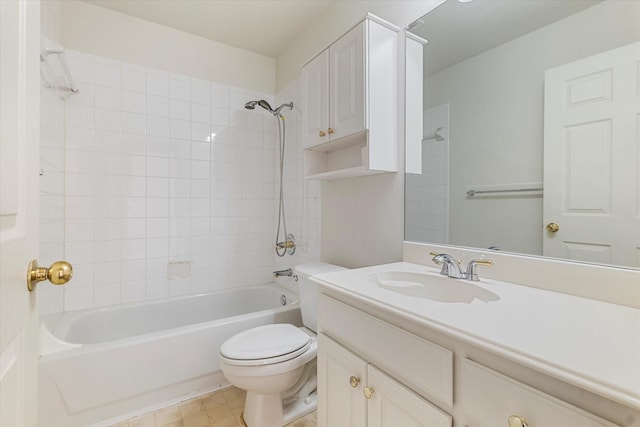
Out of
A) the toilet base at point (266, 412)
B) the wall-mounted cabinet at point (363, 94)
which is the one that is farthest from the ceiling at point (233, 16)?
the toilet base at point (266, 412)

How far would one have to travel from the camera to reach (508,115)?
3.63 ft

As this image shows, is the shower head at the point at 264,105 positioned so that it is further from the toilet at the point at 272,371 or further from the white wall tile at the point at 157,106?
the toilet at the point at 272,371

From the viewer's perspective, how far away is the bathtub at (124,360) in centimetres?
139

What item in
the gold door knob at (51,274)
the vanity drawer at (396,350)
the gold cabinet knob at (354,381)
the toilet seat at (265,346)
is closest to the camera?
the gold door knob at (51,274)

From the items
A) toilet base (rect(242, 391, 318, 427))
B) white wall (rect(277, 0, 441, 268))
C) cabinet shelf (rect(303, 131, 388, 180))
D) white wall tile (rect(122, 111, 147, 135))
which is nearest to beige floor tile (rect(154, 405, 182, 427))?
toilet base (rect(242, 391, 318, 427))

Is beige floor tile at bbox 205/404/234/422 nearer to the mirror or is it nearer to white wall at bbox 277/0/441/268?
white wall at bbox 277/0/441/268

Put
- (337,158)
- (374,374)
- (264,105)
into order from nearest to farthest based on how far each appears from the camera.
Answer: (374,374) < (337,158) < (264,105)

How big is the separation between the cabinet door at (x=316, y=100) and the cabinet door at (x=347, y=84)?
0.15 ft

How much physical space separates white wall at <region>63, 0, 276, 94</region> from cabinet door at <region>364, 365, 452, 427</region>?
247 centimetres

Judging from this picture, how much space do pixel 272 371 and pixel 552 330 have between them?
1115mm

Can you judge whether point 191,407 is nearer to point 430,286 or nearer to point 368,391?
point 368,391

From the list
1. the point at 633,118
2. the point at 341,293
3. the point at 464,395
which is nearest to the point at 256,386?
the point at 341,293

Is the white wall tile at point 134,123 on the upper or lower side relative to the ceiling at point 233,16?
lower

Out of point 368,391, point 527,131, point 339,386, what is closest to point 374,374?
point 368,391
